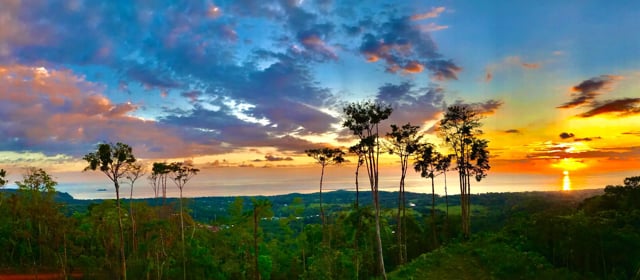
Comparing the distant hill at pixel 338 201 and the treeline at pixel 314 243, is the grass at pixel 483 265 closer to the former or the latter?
the treeline at pixel 314 243

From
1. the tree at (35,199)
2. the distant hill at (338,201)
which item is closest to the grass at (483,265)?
the tree at (35,199)

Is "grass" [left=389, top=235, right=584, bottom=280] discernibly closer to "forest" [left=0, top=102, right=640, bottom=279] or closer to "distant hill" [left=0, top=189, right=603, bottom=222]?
"forest" [left=0, top=102, right=640, bottom=279]

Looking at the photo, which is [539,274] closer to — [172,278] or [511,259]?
[511,259]


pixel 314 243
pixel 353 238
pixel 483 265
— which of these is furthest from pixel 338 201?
pixel 483 265

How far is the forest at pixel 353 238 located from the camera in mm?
27016

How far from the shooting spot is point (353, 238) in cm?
4497

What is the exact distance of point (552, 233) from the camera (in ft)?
94.1

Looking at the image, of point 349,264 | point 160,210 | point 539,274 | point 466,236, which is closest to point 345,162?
point 349,264

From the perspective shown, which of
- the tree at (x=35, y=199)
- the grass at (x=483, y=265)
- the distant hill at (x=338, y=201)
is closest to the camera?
the grass at (x=483, y=265)

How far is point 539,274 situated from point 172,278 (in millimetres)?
36476

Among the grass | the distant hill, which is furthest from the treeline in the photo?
the distant hill

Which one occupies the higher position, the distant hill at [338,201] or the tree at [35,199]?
the tree at [35,199]

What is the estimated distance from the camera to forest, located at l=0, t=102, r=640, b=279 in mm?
27016

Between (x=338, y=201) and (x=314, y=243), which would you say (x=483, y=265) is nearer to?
(x=314, y=243)
